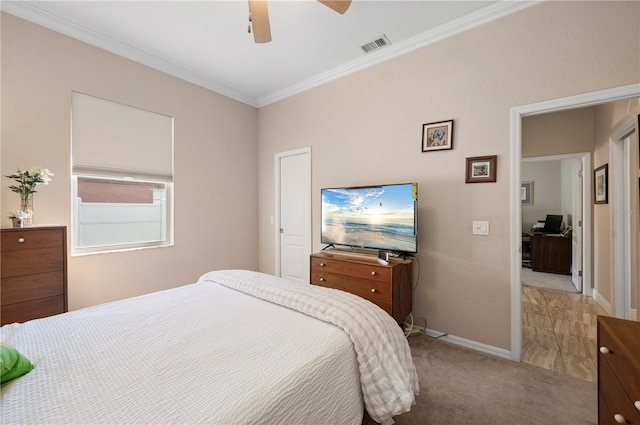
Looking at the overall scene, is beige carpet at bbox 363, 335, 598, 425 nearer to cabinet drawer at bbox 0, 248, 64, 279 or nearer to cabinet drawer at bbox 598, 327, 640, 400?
cabinet drawer at bbox 598, 327, 640, 400

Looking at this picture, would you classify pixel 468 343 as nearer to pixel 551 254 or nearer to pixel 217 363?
pixel 217 363

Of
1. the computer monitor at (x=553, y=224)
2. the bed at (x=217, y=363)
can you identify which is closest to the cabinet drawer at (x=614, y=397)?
the bed at (x=217, y=363)

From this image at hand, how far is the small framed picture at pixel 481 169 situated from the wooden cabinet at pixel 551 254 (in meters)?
3.95

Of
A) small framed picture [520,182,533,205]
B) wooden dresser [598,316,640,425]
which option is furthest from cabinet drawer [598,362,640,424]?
small framed picture [520,182,533,205]

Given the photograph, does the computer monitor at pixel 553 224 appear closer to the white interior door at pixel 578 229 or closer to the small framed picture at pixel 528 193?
the small framed picture at pixel 528 193

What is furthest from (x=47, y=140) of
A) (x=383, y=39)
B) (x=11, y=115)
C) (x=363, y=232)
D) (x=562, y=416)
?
(x=562, y=416)

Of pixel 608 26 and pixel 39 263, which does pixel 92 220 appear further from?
pixel 608 26

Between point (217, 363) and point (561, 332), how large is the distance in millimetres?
3329

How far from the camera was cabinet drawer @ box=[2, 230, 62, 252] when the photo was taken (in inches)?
75.0

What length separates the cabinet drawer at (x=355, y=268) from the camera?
2381 millimetres

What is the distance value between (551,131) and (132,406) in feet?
17.4

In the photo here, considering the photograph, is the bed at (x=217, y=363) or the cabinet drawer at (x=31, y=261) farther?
the cabinet drawer at (x=31, y=261)

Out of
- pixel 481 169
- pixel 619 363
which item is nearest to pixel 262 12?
pixel 481 169

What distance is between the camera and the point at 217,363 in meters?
1.01
